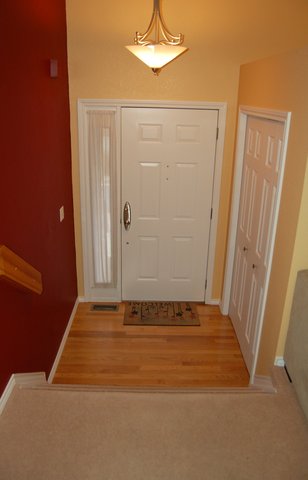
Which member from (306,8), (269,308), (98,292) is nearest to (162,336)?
(98,292)

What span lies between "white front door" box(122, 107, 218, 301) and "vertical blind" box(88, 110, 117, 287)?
121 mm

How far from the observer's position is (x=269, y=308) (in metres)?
2.83

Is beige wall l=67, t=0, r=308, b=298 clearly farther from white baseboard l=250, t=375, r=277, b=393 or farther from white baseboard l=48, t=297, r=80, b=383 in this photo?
white baseboard l=250, t=375, r=277, b=393

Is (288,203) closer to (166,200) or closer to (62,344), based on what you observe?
(166,200)

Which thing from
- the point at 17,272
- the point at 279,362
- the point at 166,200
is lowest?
the point at 279,362

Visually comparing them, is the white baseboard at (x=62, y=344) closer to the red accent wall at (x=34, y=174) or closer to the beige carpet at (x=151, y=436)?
the red accent wall at (x=34, y=174)

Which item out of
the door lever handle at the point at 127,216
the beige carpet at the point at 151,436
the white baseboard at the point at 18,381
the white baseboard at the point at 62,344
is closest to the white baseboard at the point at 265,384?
the beige carpet at the point at 151,436

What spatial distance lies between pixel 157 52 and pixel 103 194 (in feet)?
6.86

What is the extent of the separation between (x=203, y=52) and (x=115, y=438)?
11.0 feet

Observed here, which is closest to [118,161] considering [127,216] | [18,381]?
[127,216]

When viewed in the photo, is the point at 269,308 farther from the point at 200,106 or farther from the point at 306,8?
the point at 306,8

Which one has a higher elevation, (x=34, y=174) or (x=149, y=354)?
(x=34, y=174)

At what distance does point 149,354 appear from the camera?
3703 millimetres

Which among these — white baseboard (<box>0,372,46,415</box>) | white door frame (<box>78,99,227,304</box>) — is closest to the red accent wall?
white baseboard (<box>0,372,46,415</box>)
